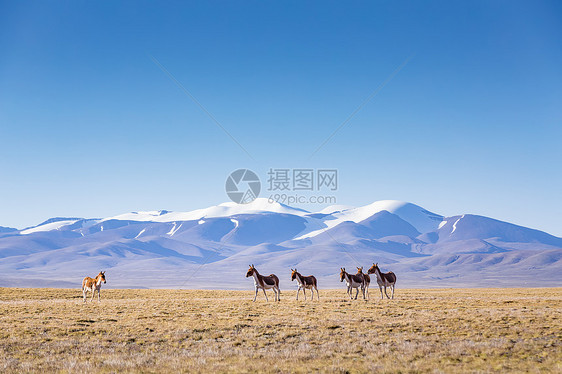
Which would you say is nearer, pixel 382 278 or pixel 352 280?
pixel 352 280

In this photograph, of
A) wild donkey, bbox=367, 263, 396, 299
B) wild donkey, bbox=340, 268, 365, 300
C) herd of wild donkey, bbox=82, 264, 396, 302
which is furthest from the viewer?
wild donkey, bbox=367, 263, 396, 299

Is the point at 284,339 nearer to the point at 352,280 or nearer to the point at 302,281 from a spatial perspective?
the point at 302,281

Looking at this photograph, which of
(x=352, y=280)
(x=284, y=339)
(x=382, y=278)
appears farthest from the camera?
(x=382, y=278)

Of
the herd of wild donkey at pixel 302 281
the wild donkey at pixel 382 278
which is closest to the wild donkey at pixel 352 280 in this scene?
the herd of wild donkey at pixel 302 281

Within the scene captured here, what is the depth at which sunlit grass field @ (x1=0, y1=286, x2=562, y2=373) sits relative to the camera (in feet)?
56.4

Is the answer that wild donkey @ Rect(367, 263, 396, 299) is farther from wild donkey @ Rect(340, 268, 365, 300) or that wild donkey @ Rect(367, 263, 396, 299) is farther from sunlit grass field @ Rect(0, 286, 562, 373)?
sunlit grass field @ Rect(0, 286, 562, 373)

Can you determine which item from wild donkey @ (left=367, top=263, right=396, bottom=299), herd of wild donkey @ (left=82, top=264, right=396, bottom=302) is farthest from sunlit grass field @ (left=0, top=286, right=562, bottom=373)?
wild donkey @ (left=367, top=263, right=396, bottom=299)

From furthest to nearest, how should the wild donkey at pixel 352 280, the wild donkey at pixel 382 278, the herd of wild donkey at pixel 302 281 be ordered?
the wild donkey at pixel 382 278 < the wild donkey at pixel 352 280 < the herd of wild donkey at pixel 302 281

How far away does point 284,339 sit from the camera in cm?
2202

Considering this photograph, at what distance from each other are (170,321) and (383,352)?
41.1 ft

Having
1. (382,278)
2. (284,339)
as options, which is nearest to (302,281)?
(382,278)

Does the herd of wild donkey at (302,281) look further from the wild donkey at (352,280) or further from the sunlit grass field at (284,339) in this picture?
the sunlit grass field at (284,339)

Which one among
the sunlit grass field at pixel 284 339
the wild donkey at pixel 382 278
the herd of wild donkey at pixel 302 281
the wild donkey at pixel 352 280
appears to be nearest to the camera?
the sunlit grass field at pixel 284 339

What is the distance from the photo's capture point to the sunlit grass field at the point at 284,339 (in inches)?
677
